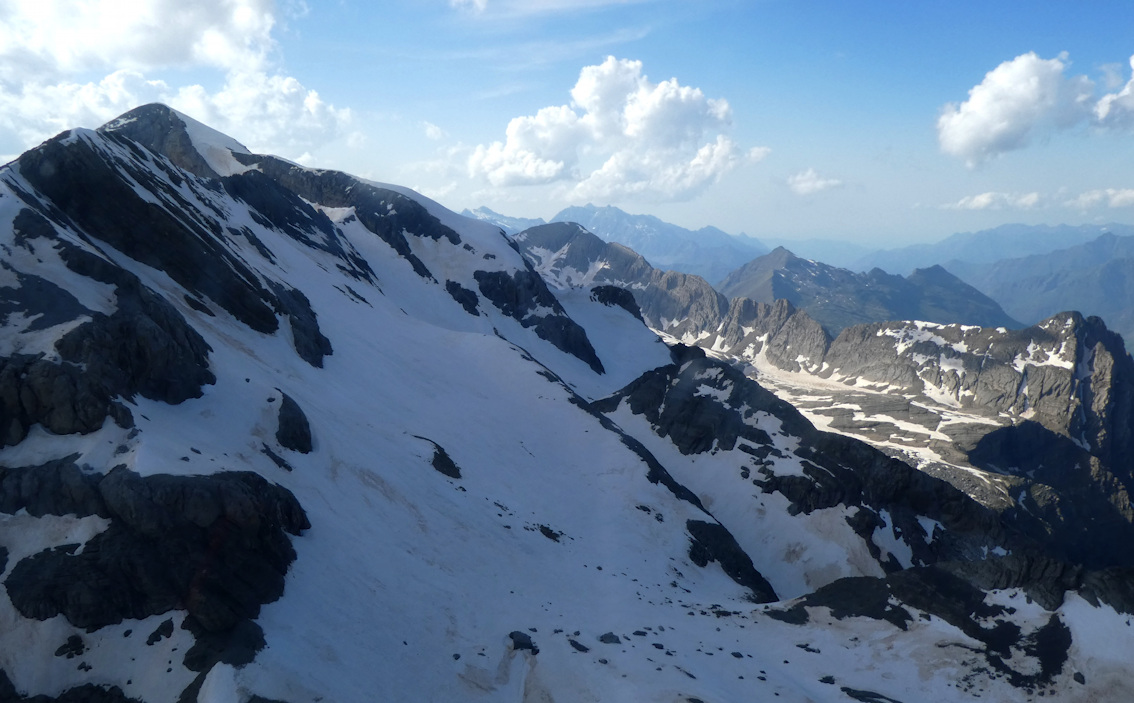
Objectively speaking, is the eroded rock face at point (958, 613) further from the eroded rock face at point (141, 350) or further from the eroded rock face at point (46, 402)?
the eroded rock face at point (46, 402)

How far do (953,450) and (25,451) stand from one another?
172 m

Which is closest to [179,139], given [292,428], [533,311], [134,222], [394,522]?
[533,311]

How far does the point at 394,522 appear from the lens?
111 ft

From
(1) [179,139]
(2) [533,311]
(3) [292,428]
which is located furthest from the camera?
(2) [533,311]

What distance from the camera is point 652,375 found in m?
85.1

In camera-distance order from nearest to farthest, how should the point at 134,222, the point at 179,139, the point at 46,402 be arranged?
the point at 46,402
the point at 134,222
the point at 179,139

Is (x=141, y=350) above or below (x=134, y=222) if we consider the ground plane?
below

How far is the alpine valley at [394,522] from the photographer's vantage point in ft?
69.8

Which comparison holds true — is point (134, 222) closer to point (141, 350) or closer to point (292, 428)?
point (141, 350)

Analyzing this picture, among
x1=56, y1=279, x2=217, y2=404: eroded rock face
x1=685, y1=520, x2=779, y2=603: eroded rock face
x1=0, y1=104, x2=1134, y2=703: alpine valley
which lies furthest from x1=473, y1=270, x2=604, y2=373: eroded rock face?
x1=56, y1=279, x2=217, y2=404: eroded rock face

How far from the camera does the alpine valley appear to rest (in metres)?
21.3

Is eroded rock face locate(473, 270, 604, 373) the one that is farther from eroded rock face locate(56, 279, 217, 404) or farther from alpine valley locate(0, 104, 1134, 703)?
eroded rock face locate(56, 279, 217, 404)

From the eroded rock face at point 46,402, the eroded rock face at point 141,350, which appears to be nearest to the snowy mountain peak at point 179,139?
the eroded rock face at point 141,350

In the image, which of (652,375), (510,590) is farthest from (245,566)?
(652,375)
